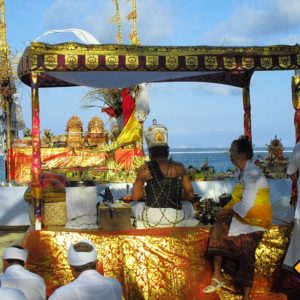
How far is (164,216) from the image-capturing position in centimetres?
602

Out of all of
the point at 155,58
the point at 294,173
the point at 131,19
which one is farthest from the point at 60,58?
the point at 131,19

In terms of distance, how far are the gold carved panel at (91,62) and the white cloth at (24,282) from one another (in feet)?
9.72

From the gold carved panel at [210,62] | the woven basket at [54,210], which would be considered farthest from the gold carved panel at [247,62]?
the woven basket at [54,210]

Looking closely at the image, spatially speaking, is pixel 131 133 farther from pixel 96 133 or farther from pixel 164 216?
pixel 164 216

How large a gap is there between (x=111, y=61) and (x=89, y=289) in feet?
11.7

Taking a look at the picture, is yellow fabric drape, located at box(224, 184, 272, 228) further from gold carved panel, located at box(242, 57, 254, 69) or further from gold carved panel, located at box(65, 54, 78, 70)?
gold carved panel, located at box(65, 54, 78, 70)

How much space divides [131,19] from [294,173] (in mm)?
14568

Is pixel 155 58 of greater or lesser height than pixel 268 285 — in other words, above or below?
above

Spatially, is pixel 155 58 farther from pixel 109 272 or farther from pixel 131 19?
pixel 131 19

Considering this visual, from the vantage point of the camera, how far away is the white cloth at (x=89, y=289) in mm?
3348

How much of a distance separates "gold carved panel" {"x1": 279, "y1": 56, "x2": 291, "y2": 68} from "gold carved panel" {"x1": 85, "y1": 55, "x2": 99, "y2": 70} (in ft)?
7.67

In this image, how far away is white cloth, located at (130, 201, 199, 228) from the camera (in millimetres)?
6016

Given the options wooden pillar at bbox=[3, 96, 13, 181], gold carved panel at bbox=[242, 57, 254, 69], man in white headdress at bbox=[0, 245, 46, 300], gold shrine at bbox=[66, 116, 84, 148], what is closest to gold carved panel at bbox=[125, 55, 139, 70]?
gold carved panel at bbox=[242, 57, 254, 69]

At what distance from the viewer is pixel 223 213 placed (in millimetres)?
5543
